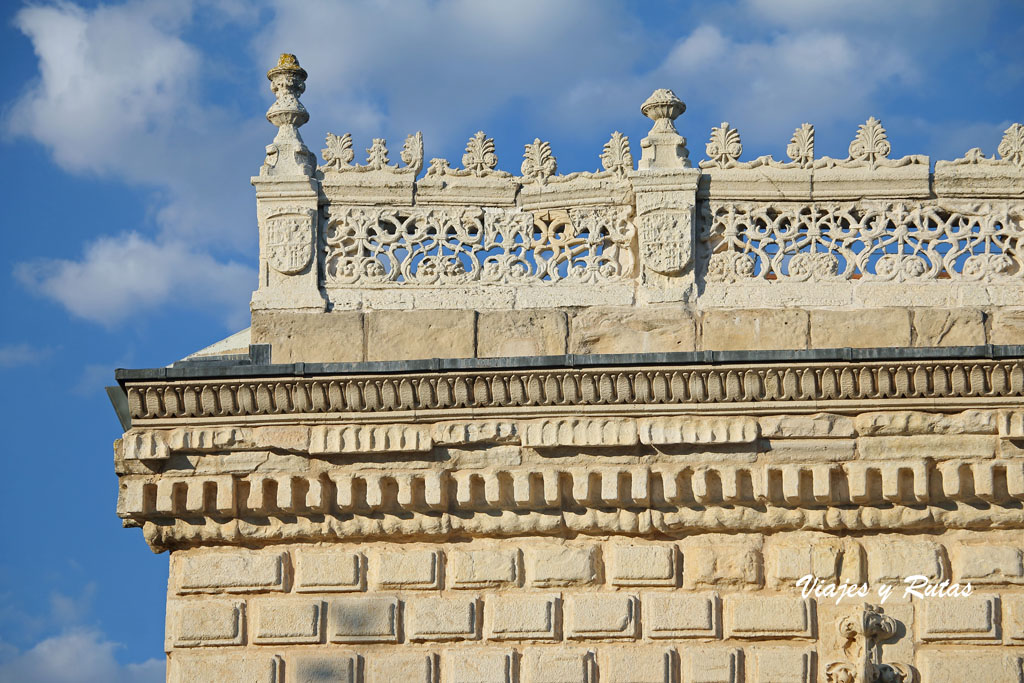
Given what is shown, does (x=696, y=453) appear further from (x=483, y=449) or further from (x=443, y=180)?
(x=443, y=180)

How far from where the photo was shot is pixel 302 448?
A: 30.4ft

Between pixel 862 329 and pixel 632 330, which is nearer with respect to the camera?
pixel 862 329

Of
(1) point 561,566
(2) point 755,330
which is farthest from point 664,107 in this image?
(1) point 561,566

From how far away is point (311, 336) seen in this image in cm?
945

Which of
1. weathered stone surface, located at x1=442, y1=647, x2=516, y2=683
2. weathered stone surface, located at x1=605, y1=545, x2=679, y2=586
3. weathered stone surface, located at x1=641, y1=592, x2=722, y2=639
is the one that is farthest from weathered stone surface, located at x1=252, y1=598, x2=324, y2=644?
weathered stone surface, located at x1=641, y1=592, x2=722, y2=639

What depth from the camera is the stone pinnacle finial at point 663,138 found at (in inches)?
380

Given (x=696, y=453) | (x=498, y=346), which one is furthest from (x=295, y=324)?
(x=696, y=453)

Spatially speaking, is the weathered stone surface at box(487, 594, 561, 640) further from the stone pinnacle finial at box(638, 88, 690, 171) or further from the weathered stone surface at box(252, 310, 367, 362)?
the stone pinnacle finial at box(638, 88, 690, 171)

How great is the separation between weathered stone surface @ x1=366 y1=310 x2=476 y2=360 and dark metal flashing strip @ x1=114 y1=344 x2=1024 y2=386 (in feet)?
0.46

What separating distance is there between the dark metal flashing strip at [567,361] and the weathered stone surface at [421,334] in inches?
5.5

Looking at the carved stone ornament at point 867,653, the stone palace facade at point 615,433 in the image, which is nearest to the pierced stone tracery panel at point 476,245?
the stone palace facade at point 615,433

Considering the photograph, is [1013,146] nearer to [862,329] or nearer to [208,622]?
[862,329]

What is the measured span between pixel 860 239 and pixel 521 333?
191cm

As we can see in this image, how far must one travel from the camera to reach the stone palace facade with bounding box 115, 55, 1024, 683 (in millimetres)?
8922
